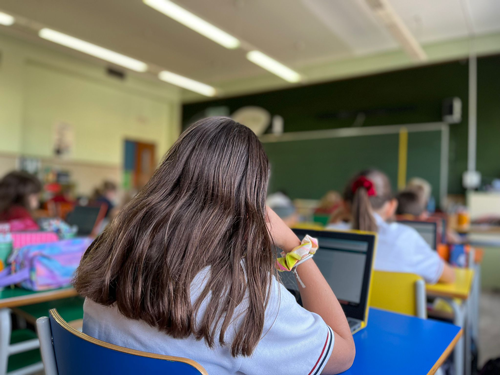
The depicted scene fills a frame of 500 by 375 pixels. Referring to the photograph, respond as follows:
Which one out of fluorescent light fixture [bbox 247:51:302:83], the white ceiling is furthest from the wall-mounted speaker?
fluorescent light fixture [bbox 247:51:302:83]

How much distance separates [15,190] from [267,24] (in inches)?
156

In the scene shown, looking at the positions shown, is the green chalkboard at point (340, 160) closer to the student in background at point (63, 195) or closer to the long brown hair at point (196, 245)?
the student in background at point (63, 195)

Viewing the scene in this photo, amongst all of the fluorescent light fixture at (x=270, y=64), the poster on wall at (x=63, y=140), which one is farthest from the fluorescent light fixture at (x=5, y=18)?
the poster on wall at (x=63, y=140)

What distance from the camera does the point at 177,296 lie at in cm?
65

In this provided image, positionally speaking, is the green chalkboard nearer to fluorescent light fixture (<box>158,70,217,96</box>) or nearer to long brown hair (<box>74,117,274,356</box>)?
fluorescent light fixture (<box>158,70,217,96</box>)

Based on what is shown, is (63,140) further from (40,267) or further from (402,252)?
(402,252)

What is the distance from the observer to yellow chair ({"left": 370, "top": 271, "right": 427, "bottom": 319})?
1.42 m

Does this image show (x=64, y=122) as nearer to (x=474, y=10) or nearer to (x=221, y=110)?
Answer: (x=221, y=110)

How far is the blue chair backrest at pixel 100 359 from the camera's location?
0.58 meters

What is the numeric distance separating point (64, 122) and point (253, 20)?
392 cm

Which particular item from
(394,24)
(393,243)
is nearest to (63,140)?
(394,24)

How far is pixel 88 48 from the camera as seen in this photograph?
484cm

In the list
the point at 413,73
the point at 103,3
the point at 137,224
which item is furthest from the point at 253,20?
the point at 137,224

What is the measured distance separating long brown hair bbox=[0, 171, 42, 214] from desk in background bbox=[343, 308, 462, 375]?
2164mm
